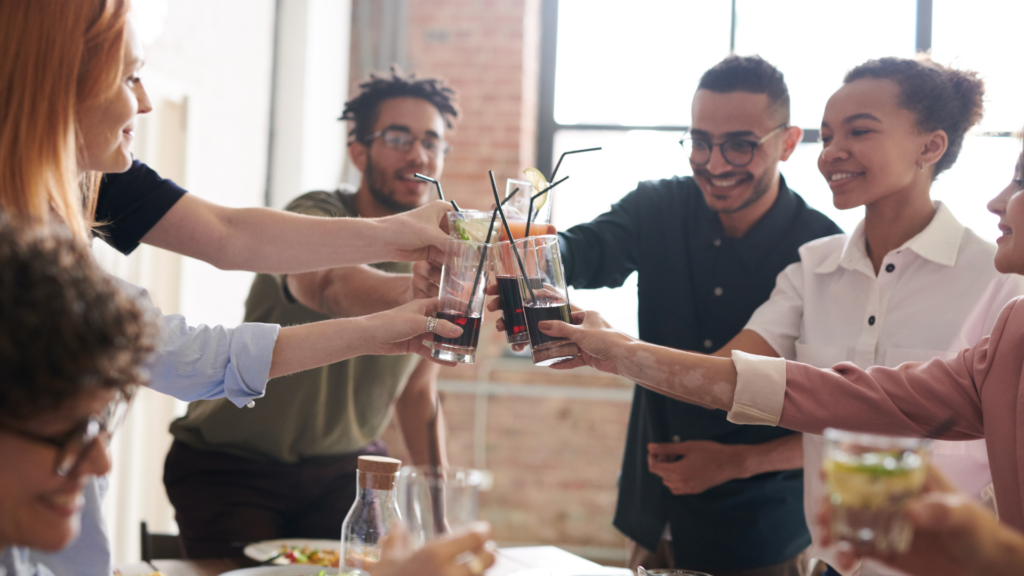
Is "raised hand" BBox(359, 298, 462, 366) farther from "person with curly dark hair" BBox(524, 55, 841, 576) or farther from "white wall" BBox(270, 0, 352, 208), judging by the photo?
"white wall" BBox(270, 0, 352, 208)

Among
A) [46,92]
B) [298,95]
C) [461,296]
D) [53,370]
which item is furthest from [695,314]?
[298,95]

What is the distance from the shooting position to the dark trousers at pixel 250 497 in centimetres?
210

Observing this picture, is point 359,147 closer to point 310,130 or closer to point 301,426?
point 301,426

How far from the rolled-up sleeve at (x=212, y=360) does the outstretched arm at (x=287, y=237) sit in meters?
0.36

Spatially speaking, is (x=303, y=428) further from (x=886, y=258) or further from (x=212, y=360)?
(x=886, y=258)

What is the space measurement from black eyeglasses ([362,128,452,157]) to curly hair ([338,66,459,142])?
0.07 meters

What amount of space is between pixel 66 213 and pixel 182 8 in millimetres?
2449

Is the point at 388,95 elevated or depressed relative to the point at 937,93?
elevated

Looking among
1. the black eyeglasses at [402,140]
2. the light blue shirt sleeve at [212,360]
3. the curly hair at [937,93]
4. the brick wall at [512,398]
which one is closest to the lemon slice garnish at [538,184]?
the light blue shirt sleeve at [212,360]

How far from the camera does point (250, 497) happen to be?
7.04 ft

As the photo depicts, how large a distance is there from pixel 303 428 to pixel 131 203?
903mm

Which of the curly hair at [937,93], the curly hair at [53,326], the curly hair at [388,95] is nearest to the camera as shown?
the curly hair at [53,326]

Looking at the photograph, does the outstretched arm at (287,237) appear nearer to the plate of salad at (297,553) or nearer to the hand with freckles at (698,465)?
the plate of salad at (297,553)

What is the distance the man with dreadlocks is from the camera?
2.10 meters
